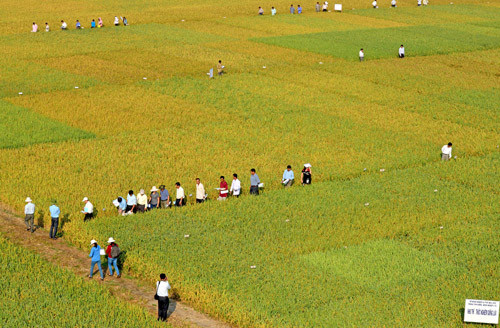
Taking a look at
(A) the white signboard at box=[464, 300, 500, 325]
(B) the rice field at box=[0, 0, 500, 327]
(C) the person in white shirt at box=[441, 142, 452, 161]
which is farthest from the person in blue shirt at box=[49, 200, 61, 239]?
(C) the person in white shirt at box=[441, 142, 452, 161]

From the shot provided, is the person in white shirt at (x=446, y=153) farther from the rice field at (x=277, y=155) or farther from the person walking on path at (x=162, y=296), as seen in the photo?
the person walking on path at (x=162, y=296)

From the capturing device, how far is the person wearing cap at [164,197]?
1145 inches

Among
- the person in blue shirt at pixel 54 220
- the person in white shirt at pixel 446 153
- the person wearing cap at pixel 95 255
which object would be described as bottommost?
the person wearing cap at pixel 95 255

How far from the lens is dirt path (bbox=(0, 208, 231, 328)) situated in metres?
21.6

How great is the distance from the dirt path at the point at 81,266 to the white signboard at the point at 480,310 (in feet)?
21.2

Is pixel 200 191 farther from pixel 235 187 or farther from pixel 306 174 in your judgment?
pixel 306 174

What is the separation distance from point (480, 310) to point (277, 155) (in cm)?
1738

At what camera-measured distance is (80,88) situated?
1967 inches

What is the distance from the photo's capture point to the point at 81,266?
2519 cm

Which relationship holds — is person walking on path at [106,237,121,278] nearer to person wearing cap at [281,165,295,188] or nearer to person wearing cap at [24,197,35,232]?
person wearing cap at [24,197,35,232]

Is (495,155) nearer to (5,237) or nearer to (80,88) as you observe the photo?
(5,237)

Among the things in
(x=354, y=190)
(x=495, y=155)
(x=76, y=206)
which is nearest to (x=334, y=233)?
(x=354, y=190)

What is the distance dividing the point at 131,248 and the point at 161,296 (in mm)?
4536

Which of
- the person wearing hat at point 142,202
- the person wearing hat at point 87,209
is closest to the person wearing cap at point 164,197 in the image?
the person wearing hat at point 142,202
